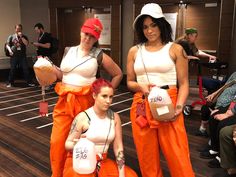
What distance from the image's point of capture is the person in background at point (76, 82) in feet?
6.77

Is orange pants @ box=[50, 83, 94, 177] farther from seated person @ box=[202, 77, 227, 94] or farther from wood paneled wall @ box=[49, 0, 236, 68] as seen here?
wood paneled wall @ box=[49, 0, 236, 68]

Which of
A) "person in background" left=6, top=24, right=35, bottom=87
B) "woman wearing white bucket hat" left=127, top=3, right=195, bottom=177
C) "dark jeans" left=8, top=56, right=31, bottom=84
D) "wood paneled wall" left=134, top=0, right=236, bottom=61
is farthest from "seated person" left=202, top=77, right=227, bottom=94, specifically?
"dark jeans" left=8, top=56, right=31, bottom=84

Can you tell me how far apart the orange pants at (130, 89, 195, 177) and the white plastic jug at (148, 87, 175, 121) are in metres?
0.08

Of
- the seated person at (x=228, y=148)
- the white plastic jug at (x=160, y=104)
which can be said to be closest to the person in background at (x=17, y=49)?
the seated person at (x=228, y=148)

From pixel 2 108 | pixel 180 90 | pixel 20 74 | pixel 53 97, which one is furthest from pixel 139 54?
pixel 20 74

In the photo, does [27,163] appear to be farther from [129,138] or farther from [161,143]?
[161,143]

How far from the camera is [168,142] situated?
1.89m

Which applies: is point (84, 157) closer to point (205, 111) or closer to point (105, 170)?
point (105, 170)

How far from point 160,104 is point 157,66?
0.25 m

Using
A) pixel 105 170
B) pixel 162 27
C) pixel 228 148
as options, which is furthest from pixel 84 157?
pixel 228 148

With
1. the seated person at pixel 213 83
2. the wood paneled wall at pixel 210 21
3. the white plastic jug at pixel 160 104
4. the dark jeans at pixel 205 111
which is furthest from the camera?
the wood paneled wall at pixel 210 21

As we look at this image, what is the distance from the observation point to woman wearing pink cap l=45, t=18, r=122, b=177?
206 centimetres

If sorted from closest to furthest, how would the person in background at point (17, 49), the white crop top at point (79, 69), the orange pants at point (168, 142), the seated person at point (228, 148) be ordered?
1. the orange pants at point (168, 142)
2. the white crop top at point (79, 69)
3. the seated person at point (228, 148)
4. the person in background at point (17, 49)

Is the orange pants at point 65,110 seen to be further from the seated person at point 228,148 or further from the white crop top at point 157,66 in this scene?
the seated person at point 228,148
